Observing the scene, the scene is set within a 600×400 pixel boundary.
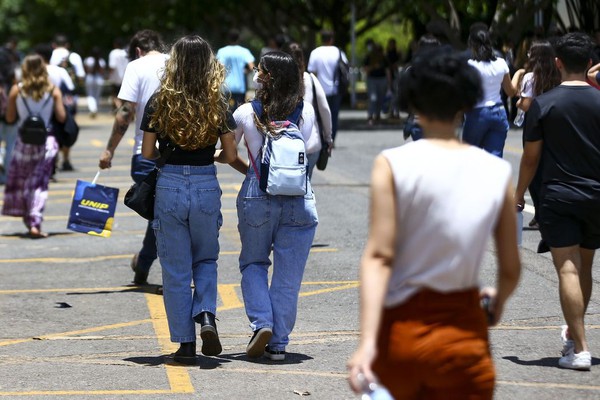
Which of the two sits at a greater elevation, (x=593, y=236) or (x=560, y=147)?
(x=560, y=147)

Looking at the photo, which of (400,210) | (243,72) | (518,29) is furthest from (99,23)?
(400,210)

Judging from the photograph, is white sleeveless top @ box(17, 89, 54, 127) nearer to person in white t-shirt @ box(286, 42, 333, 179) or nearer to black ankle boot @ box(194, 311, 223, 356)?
person in white t-shirt @ box(286, 42, 333, 179)

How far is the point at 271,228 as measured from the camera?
6.86 m

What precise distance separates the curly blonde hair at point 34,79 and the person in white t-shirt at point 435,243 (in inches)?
348

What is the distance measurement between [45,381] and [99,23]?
51.4 meters

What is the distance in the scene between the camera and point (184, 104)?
6.67 metres

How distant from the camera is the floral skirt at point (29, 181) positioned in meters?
12.3

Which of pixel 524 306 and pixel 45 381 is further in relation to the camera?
pixel 524 306

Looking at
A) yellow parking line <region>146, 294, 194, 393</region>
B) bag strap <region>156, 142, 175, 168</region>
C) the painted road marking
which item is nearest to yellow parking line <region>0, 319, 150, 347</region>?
the painted road marking

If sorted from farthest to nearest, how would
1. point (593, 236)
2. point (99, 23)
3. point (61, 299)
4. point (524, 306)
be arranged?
point (99, 23) < point (61, 299) < point (524, 306) < point (593, 236)

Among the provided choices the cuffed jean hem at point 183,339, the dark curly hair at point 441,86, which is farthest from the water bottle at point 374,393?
the cuffed jean hem at point 183,339

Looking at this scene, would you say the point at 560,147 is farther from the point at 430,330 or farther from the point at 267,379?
the point at 430,330

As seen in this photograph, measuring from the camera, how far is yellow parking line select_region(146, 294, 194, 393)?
6.34m

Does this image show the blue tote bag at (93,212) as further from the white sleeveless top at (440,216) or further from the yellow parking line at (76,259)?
the white sleeveless top at (440,216)
